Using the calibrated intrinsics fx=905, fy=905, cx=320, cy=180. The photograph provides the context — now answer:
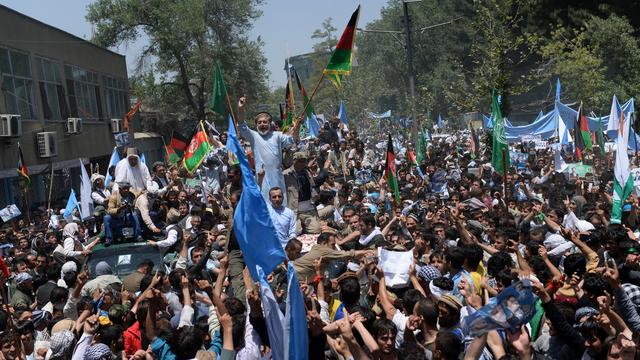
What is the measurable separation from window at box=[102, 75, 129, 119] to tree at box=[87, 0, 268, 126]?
794cm

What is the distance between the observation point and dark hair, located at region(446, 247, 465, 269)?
7742mm

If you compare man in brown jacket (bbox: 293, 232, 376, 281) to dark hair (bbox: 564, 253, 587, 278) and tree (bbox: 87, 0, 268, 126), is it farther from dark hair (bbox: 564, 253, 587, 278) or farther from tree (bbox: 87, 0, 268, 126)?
tree (bbox: 87, 0, 268, 126)

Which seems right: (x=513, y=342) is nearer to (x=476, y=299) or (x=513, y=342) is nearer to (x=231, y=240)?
(x=476, y=299)

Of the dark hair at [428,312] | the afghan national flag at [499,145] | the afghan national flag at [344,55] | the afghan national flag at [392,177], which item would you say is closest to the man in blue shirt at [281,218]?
the dark hair at [428,312]

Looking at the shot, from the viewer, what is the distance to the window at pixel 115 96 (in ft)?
119

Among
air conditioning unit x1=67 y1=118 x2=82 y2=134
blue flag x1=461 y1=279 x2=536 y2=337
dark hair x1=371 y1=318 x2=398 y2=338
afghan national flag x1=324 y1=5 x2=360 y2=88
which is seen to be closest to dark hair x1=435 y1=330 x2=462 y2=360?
blue flag x1=461 y1=279 x2=536 y2=337

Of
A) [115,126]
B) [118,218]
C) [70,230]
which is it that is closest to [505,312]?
[118,218]

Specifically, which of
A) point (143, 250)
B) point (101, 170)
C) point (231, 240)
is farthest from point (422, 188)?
point (101, 170)

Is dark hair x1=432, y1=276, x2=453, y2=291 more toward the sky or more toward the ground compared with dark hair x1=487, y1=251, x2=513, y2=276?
more toward the ground

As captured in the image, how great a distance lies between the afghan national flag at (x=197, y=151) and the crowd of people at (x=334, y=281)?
1606 mm

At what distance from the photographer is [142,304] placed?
7637 mm

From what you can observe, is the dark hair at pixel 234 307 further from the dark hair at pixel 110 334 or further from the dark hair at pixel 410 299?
the dark hair at pixel 410 299

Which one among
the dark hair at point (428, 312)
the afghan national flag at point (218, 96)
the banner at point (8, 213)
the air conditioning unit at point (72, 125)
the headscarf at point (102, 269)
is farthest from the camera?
the air conditioning unit at point (72, 125)

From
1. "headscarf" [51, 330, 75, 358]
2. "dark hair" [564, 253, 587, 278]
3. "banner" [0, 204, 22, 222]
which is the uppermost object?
"dark hair" [564, 253, 587, 278]
